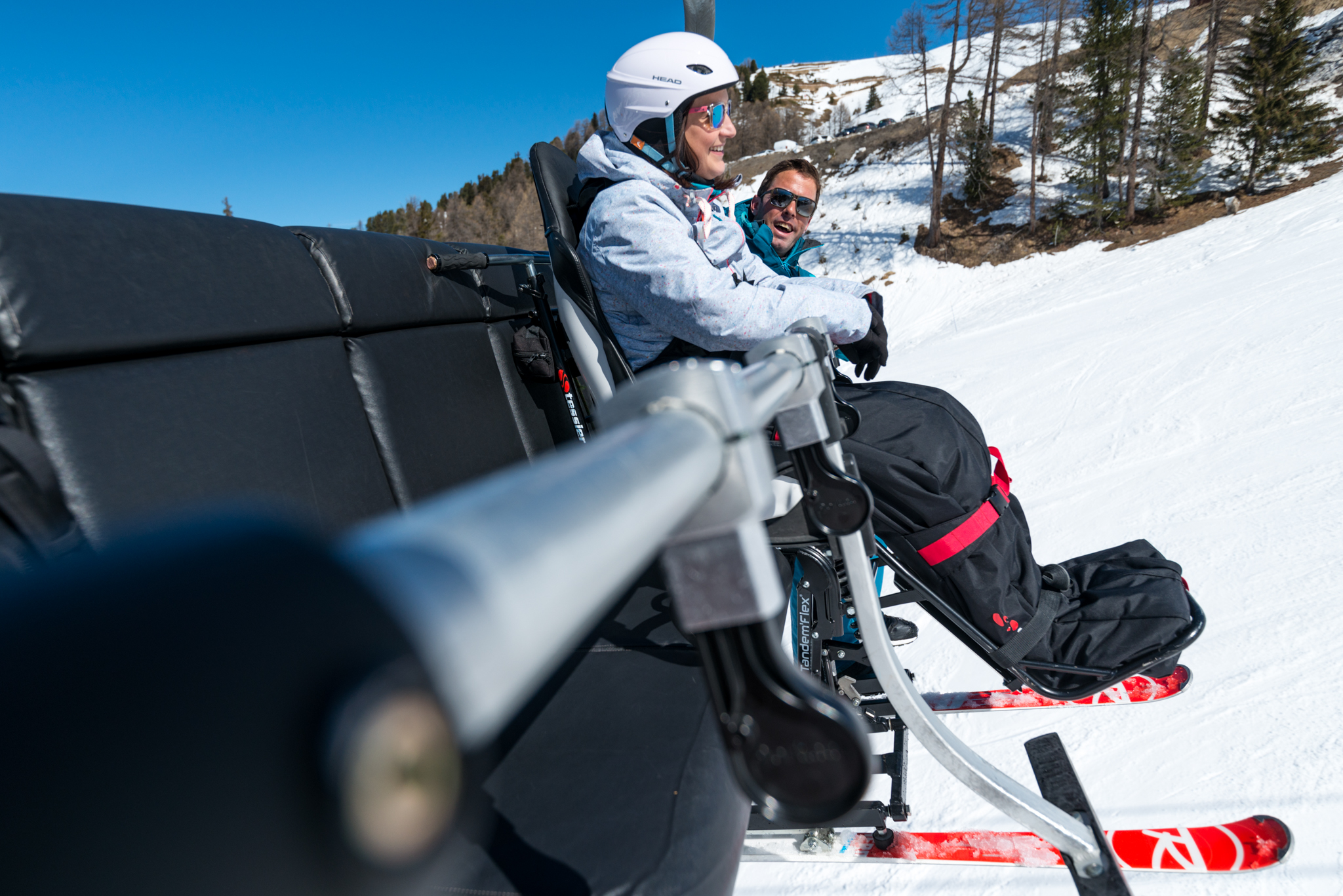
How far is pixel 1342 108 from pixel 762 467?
21.2m

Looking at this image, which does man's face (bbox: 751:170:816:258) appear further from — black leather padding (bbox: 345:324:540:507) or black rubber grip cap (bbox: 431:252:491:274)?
black leather padding (bbox: 345:324:540:507)

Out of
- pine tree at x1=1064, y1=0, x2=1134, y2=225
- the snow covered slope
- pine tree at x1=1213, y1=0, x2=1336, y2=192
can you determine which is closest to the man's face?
the snow covered slope

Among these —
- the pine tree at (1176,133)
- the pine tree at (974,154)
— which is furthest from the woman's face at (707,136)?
the pine tree at (974,154)

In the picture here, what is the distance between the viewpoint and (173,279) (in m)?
1.60

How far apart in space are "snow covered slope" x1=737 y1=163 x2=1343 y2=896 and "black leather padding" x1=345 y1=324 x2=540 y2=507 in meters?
1.54

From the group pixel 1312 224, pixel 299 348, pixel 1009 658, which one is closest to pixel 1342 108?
pixel 1312 224

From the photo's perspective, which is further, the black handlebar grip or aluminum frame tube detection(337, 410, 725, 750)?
the black handlebar grip

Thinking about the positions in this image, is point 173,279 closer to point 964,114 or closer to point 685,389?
point 685,389

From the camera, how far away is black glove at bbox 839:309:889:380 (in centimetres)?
213

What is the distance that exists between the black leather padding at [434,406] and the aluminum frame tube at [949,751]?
1403mm

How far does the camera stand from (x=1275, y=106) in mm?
13484

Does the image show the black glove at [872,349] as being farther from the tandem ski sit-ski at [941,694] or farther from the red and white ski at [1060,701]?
the red and white ski at [1060,701]

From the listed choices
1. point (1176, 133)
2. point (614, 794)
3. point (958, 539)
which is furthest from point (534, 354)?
point (1176, 133)

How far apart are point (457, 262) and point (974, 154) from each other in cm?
1592
